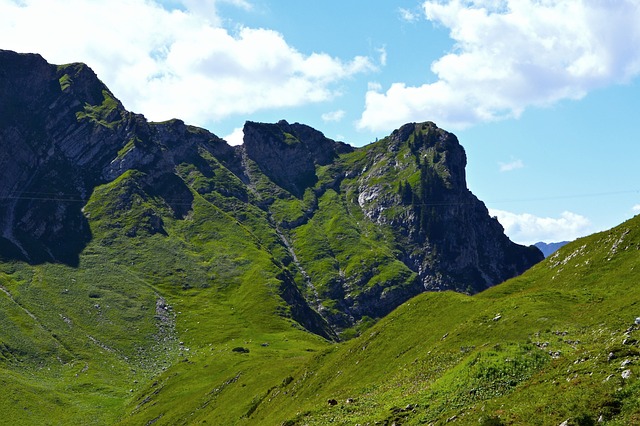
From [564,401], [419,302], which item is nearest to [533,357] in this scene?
[564,401]

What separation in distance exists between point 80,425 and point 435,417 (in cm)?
13868

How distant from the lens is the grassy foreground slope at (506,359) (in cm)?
2603

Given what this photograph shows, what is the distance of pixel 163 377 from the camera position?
513 feet

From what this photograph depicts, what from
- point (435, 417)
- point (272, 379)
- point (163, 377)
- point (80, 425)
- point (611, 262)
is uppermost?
point (611, 262)

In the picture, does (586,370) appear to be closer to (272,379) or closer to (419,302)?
(419,302)

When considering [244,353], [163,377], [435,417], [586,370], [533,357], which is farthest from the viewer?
[244,353]

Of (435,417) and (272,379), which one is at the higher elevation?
(435,417)

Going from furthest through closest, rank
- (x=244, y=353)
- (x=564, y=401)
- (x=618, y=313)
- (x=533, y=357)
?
(x=244, y=353) → (x=618, y=313) → (x=533, y=357) → (x=564, y=401)

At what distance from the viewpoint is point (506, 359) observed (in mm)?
34750

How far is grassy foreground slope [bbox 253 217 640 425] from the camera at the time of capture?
85.4ft

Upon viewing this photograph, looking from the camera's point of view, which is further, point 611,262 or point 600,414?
point 611,262

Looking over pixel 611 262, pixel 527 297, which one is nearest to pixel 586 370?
pixel 527 297

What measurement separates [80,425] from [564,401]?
147425mm

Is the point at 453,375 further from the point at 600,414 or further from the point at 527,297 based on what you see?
the point at 527,297
